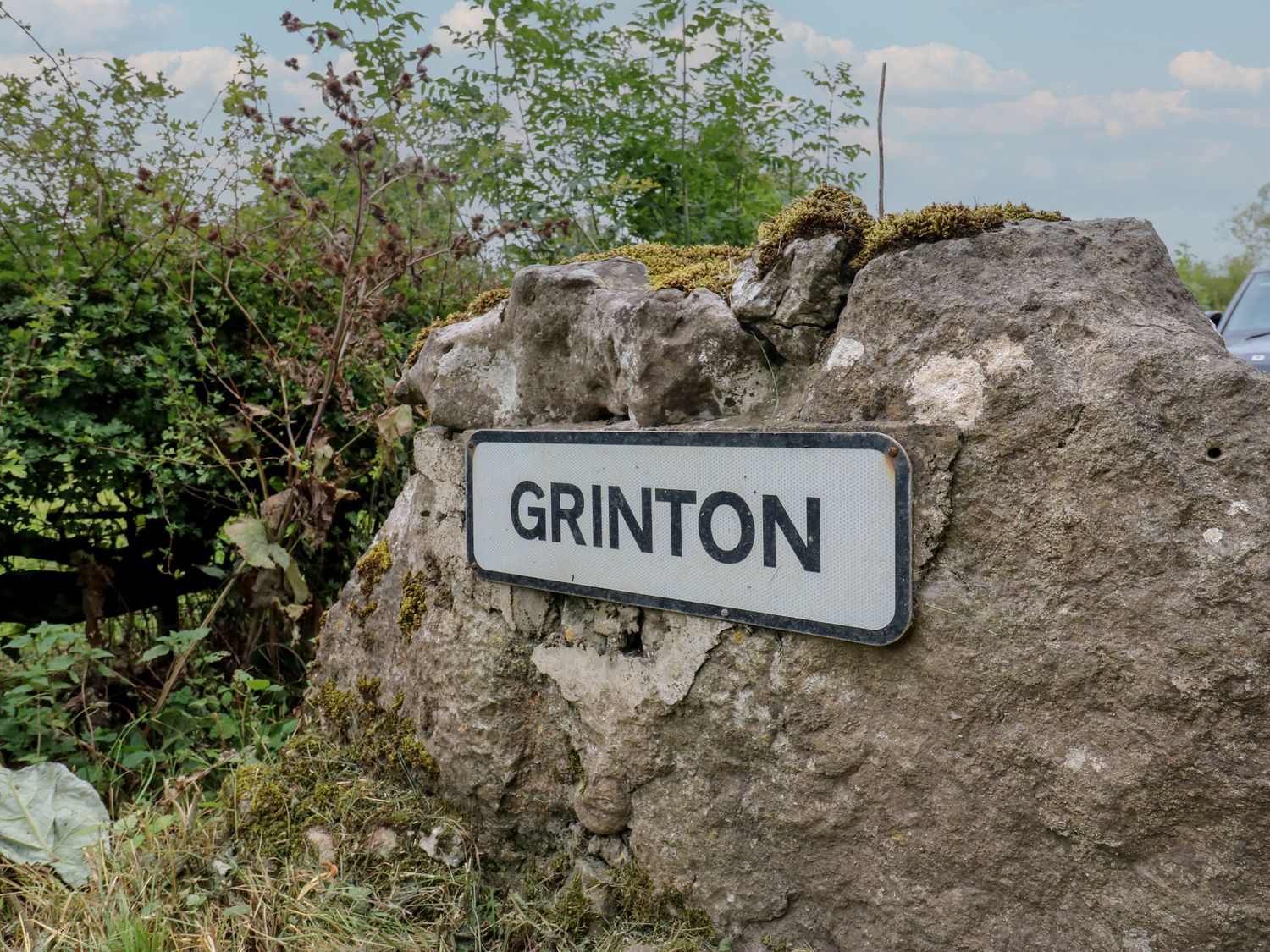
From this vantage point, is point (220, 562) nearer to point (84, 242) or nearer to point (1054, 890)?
point (84, 242)

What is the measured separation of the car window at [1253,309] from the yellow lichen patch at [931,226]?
212 inches

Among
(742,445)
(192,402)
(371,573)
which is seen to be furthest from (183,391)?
(742,445)

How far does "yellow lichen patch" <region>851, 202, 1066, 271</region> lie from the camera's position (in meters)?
1.67

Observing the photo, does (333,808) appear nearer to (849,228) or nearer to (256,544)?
(256,544)

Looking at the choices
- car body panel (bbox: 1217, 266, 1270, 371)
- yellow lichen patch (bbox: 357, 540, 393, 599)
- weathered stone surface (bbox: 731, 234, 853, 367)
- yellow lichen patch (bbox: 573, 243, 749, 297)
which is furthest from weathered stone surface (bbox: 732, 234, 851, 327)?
car body panel (bbox: 1217, 266, 1270, 371)

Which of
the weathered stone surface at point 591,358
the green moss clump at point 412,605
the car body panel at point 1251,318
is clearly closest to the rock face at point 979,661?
the weathered stone surface at point 591,358

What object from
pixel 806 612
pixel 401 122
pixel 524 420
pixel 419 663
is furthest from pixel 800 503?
pixel 401 122

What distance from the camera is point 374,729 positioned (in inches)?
94.3

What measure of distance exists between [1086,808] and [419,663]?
143 centimetres

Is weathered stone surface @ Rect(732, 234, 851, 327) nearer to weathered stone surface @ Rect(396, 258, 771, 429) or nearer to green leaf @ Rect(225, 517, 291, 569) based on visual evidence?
weathered stone surface @ Rect(396, 258, 771, 429)

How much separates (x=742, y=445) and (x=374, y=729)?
1.25m

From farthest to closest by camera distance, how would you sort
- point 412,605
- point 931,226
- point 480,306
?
point 480,306, point 412,605, point 931,226

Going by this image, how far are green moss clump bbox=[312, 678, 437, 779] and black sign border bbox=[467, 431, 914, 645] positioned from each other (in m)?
0.45

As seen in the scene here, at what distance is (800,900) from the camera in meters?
1.73
